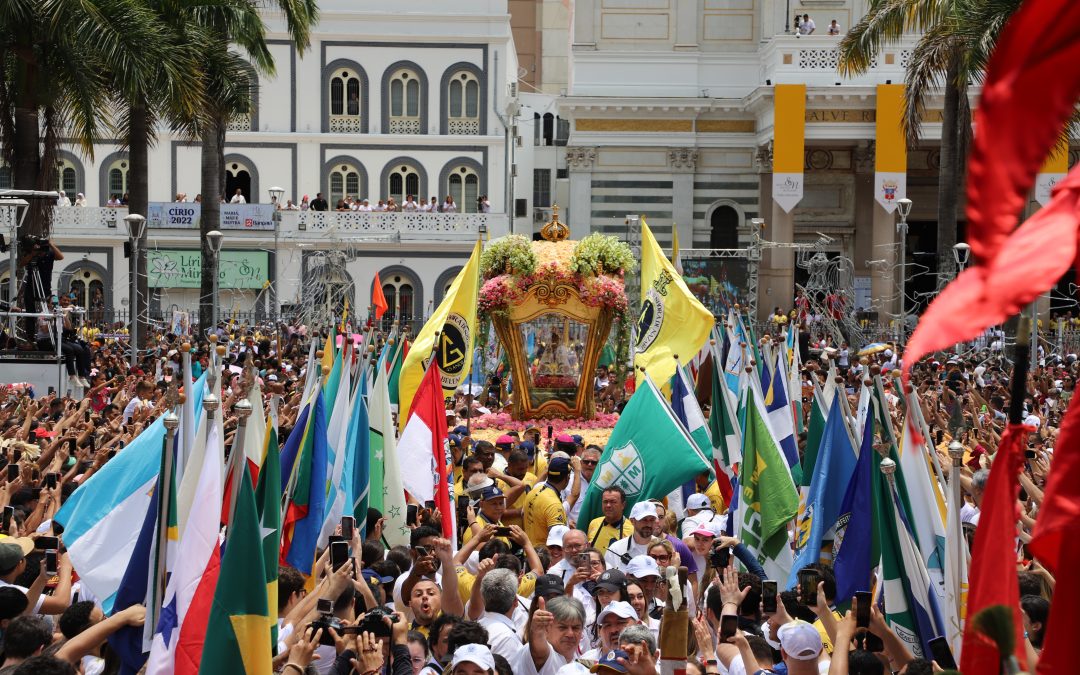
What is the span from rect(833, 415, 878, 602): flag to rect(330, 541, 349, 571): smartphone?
2.72 m

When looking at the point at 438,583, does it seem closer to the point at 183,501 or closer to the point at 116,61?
the point at 183,501

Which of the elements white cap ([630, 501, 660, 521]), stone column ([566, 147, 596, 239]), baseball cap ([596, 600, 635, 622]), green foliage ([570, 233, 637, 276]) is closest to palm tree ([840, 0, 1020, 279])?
green foliage ([570, 233, 637, 276])

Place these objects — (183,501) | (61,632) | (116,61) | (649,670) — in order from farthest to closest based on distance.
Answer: (116,61)
(183,501)
(61,632)
(649,670)

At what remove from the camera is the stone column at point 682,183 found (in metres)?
42.6

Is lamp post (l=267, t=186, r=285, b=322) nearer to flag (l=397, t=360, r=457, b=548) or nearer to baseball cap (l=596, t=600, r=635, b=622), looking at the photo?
flag (l=397, t=360, r=457, b=548)

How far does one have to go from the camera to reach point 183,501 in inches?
281

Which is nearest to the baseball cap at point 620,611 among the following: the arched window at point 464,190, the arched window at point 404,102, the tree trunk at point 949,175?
the tree trunk at point 949,175

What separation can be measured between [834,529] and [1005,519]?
5.63 metres

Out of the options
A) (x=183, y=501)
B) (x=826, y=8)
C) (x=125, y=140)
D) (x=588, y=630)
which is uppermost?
(x=826, y=8)

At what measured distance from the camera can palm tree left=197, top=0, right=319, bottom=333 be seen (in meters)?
26.8

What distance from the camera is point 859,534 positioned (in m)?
8.00

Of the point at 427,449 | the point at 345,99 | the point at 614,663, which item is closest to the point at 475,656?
the point at 614,663

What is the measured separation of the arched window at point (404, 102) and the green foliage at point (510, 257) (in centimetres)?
3039

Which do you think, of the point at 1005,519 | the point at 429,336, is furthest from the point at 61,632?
the point at 429,336
